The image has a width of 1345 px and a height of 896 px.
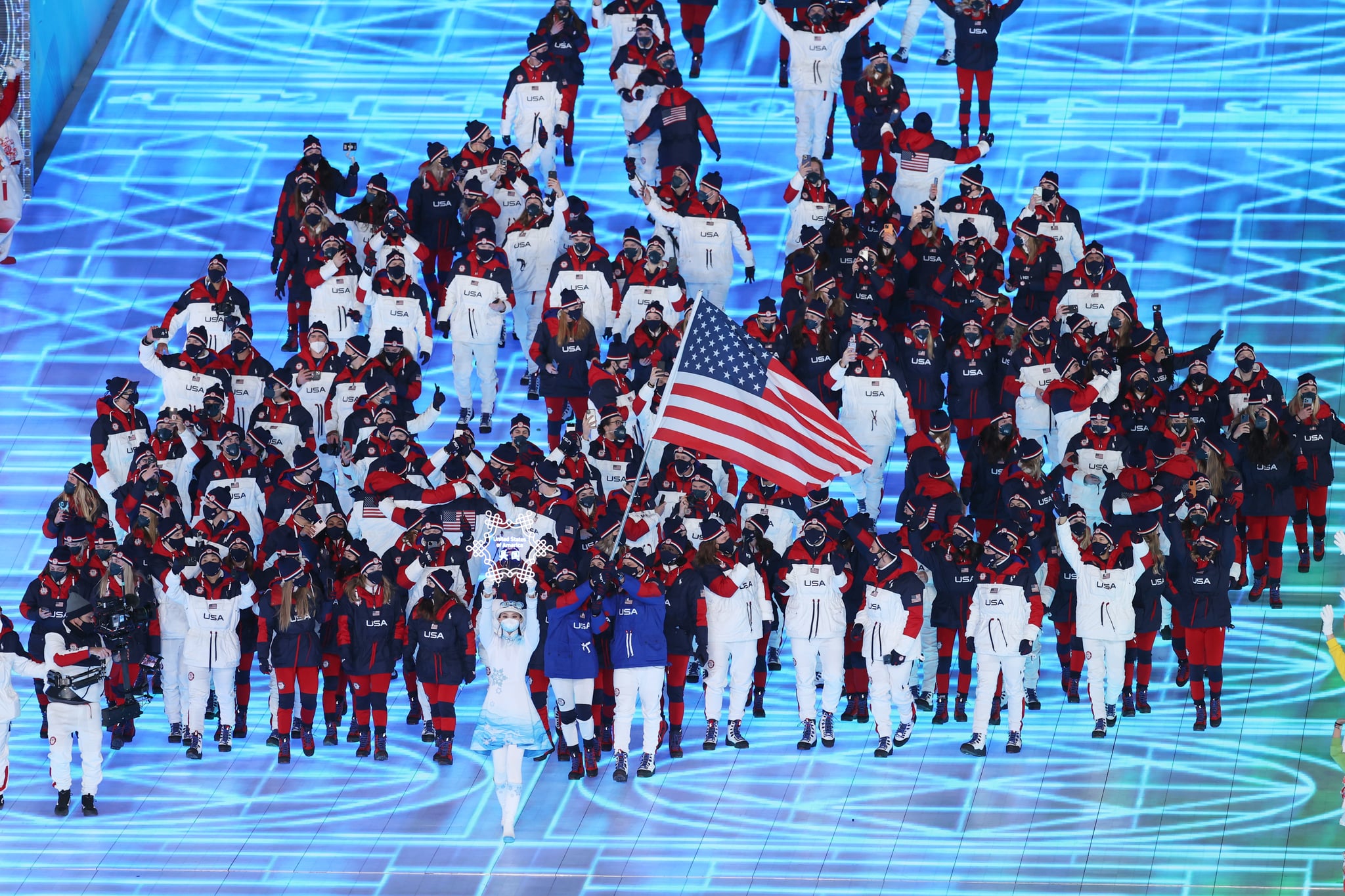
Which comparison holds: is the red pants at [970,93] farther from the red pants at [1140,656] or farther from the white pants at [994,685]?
the white pants at [994,685]

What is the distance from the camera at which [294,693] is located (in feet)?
71.1

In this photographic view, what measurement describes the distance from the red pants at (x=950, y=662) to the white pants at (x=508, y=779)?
373 cm

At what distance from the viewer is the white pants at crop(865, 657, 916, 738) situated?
21.6m

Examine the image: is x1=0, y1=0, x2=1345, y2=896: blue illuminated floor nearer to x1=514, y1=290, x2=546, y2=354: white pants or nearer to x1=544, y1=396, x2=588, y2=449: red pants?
x1=514, y1=290, x2=546, y2=354: white pants

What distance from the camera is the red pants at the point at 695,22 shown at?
1179 inches

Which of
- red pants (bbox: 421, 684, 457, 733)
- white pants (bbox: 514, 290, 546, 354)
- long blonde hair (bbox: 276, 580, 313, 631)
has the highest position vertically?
white pants (bbox: 514, 290, 546, 354)

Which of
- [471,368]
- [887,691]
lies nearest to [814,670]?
[887,691]

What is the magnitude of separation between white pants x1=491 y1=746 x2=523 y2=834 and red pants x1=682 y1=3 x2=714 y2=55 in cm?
1182

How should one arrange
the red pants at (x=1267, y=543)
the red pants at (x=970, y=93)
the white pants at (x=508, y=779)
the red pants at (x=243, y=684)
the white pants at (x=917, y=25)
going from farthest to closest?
the white pants at (x=917, y=25)
the red pants at (x=970, y=93)
the red pants at (x=1267, y=543)
the red pants at (x=243, y=684)
the white pants at (x=508, y=779)

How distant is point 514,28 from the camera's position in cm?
3225

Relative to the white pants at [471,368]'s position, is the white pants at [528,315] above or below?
above

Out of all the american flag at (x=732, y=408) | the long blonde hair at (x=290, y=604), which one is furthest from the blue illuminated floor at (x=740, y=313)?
the american flag at (x=732, y=408)

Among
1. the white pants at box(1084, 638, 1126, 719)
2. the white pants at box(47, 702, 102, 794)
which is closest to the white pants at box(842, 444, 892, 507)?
the white pants at box(1084, 638, 1126, 719)

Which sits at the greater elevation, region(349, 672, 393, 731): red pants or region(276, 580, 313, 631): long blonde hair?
region(276, 580, 313, 631): long blonde hair
